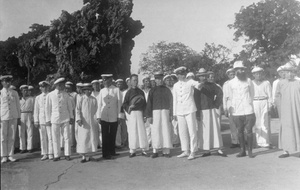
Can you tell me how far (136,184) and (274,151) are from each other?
12.6 feet

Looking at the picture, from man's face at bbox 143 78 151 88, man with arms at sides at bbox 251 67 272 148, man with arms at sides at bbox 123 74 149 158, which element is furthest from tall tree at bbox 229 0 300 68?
man with arms at sides at bbox 123 74 149 158

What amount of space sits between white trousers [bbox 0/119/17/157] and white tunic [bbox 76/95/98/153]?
1467mm

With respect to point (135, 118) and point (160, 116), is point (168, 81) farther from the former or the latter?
point (135, 118)

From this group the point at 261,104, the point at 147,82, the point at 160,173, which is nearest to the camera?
the point at 160,173

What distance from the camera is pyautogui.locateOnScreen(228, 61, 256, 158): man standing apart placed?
632cm

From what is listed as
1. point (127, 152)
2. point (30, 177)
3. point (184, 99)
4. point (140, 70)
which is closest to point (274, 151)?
point (184, 99)

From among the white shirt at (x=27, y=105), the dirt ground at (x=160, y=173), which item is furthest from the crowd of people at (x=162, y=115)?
the white shirt at (x=27, y=105)

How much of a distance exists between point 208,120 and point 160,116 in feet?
3.62

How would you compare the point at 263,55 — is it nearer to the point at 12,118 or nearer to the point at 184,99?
the point at 184,99

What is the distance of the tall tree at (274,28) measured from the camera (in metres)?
12.9

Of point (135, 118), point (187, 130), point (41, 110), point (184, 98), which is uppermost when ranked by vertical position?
point (184, 98)

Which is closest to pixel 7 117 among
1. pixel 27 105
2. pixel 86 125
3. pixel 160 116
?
pixel 86 125

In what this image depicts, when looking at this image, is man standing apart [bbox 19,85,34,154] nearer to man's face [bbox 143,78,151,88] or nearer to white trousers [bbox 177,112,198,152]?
man's face [bbox 143,78,151,88]

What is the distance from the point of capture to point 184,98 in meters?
6.51
